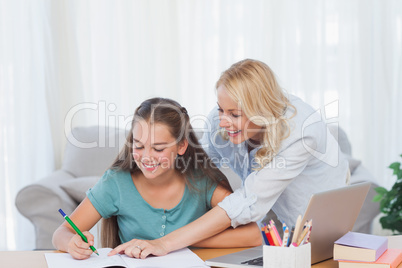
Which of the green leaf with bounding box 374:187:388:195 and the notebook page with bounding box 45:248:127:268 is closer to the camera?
the notebook page with bounding box 45:248:127:268

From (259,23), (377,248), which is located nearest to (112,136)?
(259,23)

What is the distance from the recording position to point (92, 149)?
326 cm

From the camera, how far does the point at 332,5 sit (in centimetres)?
361

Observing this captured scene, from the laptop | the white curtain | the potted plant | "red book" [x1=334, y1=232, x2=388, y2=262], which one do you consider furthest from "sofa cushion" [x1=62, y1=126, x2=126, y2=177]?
"red book" [x1=334, y1=232, x2=388, y2=262]

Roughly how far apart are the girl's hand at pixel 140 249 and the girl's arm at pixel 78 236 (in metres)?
0.07

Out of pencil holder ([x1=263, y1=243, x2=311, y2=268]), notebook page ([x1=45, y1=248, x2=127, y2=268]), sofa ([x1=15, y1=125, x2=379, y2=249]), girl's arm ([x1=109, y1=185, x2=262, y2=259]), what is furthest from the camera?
sofa ([x1=15, y1=125, x2=379, y2=249])

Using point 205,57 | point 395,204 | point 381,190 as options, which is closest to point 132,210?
point 381,190

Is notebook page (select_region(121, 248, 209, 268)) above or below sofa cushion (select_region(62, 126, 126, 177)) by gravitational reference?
below

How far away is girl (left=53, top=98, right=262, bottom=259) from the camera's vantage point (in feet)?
4.89

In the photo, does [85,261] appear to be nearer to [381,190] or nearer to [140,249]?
[140,249]

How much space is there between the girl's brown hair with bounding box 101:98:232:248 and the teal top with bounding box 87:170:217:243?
32 mm

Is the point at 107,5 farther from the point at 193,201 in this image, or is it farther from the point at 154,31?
the point at 193,201

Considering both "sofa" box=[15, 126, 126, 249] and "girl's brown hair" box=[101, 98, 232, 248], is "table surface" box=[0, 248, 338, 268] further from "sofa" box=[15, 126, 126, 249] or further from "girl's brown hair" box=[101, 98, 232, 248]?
"sofa" box=[15, 126, 126, 249]

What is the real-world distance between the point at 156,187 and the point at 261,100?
42 centimetres
